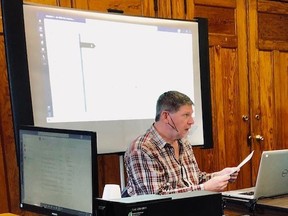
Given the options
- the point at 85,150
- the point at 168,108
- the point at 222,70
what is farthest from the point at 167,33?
the point at 85,150

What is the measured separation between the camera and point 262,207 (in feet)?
6.06

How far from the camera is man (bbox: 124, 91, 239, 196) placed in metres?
2.20

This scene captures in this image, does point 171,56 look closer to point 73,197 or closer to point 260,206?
point 260,206

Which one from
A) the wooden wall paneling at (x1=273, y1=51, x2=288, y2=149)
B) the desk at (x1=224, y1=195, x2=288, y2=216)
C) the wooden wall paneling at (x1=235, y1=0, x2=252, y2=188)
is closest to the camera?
the desk at (x1=224, y1=195, x2=288, y2=216)

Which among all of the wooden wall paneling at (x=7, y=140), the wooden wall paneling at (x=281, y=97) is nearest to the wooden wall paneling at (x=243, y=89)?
the wooden wall paneling at (x=281, y=97)

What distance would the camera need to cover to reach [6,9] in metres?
2.18

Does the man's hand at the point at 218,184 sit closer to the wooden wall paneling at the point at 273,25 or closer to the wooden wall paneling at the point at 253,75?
the wooden wall paneling at the point at 253,75

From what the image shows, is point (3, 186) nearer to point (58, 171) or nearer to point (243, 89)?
point (58, 171)

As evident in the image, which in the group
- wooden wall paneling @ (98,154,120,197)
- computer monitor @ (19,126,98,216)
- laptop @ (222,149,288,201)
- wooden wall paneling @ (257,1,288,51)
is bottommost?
wooden wall paneling @ (98,154,120,197)

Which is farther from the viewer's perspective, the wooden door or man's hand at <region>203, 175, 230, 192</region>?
the wooden door

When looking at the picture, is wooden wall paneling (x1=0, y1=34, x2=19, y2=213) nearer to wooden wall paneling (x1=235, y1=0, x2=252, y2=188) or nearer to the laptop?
the laptop

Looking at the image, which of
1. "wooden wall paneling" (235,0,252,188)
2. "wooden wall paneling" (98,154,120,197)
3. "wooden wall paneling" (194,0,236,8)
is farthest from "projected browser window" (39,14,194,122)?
"wooden wall paneling" (235,0,252,188)

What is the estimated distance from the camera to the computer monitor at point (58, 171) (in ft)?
4.25

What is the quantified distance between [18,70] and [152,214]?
1263 mm
